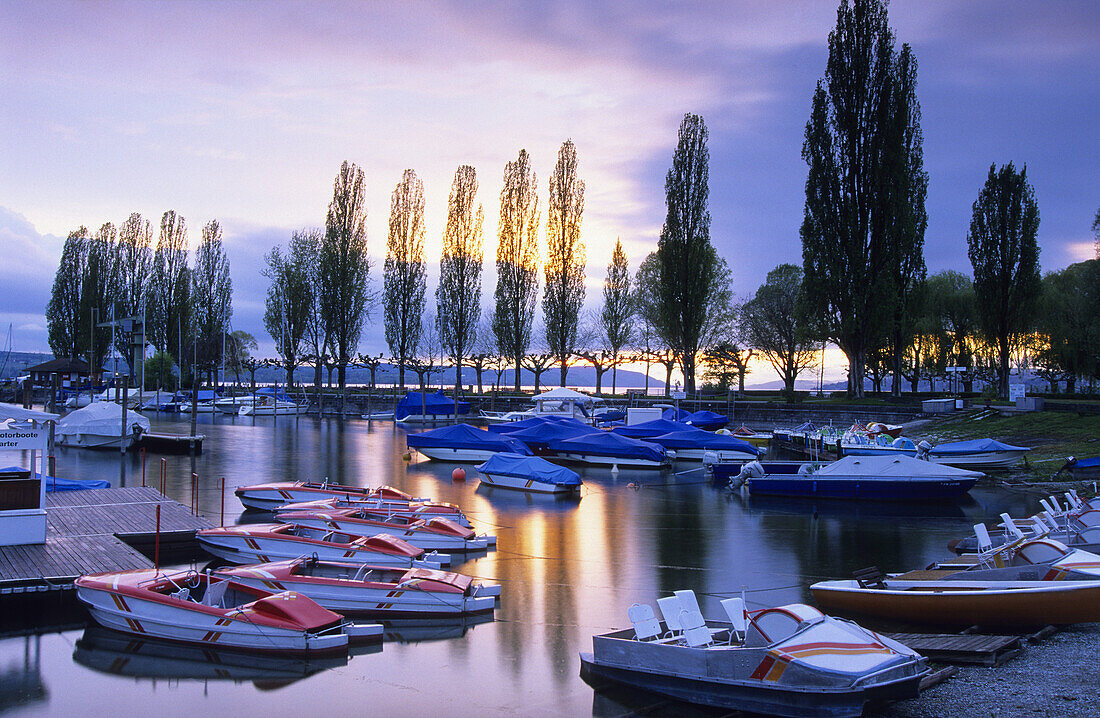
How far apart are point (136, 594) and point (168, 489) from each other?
18.1 m

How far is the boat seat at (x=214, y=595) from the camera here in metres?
12.8

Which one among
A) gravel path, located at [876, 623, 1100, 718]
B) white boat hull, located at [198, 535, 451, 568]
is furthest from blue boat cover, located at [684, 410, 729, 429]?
gravel path, located at [876, 623, 1100, 718]

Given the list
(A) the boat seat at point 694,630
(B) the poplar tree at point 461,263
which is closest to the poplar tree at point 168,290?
(B) the poplar tree at point 461,263

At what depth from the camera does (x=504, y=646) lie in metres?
12.8

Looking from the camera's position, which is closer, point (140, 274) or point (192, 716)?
point (192, 716)

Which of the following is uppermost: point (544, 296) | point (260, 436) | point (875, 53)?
point (875, 53)

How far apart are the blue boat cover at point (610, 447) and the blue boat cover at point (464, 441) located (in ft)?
7.80

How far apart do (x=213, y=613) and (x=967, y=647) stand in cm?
1152

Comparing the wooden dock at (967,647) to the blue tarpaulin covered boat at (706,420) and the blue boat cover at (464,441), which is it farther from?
the blue tarpaulin covered boat at (706,420)

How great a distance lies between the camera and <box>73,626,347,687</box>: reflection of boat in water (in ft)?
37.3

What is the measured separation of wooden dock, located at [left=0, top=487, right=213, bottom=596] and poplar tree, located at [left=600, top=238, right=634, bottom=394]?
65.8 meters

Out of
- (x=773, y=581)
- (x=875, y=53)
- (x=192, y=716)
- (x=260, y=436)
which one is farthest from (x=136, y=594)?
(x=875, y=53)

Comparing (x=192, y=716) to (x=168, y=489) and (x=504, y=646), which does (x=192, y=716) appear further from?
(x=168, y=489)

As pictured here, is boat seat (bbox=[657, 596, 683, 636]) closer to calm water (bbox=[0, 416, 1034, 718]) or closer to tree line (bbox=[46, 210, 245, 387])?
calm water (bbox=[0, 416, 1034, 718])
